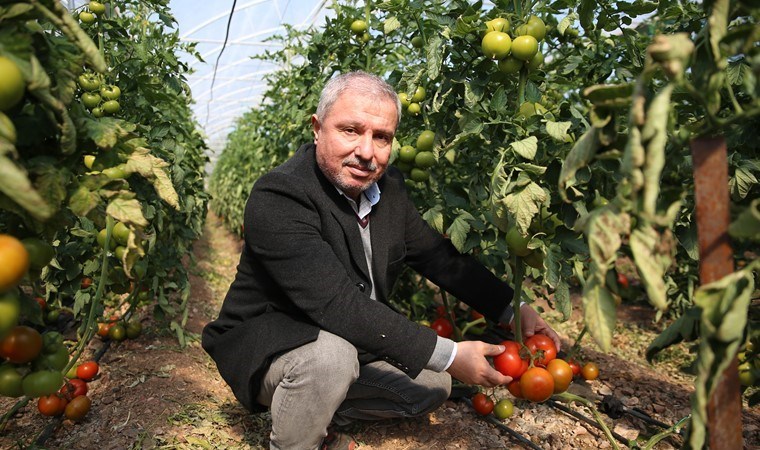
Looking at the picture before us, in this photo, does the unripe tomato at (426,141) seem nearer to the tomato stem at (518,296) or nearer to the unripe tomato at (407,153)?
the unripe tomato at (407,153)

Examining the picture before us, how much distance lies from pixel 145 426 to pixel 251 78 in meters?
12.8

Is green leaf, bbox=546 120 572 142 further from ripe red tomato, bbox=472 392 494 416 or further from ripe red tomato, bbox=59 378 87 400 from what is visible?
ripe red tomato, bbox=59 378 87 400

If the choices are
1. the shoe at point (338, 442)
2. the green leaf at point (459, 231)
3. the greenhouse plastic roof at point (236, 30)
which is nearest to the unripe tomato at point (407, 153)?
the green leaf at point (459, 231)

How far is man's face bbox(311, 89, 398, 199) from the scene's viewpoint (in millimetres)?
1887

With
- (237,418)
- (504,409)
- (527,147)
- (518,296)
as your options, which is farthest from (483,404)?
(527,147)

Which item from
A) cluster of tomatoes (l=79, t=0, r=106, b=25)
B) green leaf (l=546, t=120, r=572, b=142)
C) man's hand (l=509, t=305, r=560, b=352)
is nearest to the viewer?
green leaf (l=546, t=120, r=572, b=142)

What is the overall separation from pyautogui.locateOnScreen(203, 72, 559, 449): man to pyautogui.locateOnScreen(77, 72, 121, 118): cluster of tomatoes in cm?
91

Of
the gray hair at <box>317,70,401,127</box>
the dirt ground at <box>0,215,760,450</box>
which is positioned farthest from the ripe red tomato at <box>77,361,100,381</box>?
the gray hair at <box>317,70,401,127</box>

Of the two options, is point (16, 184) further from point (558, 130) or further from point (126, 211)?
point (558, 130)

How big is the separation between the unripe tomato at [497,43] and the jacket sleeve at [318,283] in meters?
0.76

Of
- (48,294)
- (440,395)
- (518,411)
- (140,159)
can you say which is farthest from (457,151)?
(48,294)

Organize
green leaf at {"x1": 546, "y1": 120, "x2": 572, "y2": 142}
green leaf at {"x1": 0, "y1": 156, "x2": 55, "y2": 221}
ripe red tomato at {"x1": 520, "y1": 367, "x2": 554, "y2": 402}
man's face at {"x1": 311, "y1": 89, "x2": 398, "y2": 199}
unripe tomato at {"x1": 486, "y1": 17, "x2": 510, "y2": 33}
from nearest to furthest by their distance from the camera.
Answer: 1. green leaf at {"x1": 0, "y1": 156, "x2": 55, "y2": 221}
2. green leaf at {"x1": 546, "y1": 120, "x2": 572, "y2": 142}
3. ripe red tomato at {"x1": 520, "y1": 367, "x2": 554, "y2": 402}
4. unripe tomato at {"x1": 486, "y1": 17, "x2": 510, "y2": 33}
5. man's face at {"x1": 311, "y1": 89, "x2": 398, "y2": 199}

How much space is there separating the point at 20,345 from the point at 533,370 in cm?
132

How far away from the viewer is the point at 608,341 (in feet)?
3.00
